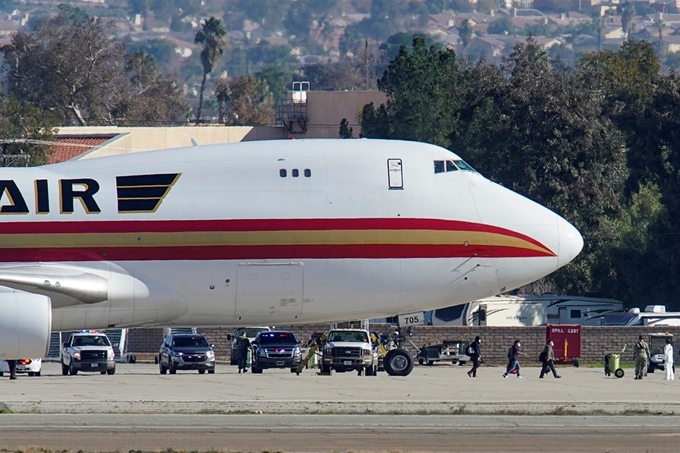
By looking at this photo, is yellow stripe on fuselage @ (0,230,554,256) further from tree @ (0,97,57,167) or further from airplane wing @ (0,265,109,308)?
tree @ (0,97,57,167)

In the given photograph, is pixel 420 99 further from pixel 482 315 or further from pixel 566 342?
pixel 566 342

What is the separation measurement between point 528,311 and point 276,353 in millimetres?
21311

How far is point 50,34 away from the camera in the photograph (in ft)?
522

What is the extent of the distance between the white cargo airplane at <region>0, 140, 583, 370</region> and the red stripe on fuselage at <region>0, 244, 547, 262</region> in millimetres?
27

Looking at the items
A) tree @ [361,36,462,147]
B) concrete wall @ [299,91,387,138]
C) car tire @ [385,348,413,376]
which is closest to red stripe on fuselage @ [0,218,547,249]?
car tire @ [385,348,413,376]

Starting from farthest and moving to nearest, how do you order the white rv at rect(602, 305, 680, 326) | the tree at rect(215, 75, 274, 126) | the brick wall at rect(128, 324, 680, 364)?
1. the tree at rect(215, 75, 274, 126)
2. the white rv at rect(602, 305, 680, 326)
3. the brick wall at rect(128, 324, 680, 364)

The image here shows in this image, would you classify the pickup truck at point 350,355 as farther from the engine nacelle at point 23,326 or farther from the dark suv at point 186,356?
the engine nacelle at point 23,326

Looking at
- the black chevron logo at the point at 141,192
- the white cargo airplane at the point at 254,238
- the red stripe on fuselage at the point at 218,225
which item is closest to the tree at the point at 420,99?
the white cargo airplane at the point at 254,238

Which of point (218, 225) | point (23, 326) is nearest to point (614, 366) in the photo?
point (218, 225)

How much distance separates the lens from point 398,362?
4175 centimetres

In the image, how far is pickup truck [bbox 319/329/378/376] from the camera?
5047 centimetres

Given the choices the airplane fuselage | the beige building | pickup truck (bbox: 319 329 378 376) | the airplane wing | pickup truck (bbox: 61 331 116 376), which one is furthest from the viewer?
the beige building

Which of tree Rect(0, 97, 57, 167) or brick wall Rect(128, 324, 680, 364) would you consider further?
tree Rect(0, 97, 57, 167)

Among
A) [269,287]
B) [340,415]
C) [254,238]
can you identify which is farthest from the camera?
[340,415]
